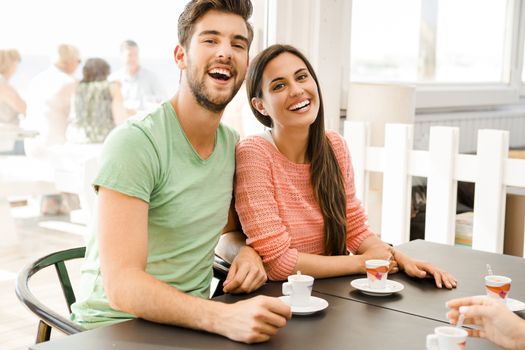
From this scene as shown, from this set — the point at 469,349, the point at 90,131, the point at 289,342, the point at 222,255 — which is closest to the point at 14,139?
the point at 90,131

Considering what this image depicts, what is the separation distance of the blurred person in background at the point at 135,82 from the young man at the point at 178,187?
776mm

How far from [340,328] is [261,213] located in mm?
554

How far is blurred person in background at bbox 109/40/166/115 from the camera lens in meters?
2.58

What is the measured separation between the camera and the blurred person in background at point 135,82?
258 centimetres

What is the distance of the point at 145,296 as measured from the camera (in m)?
1.48

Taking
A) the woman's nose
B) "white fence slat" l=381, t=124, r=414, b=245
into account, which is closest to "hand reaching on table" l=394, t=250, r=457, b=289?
the woman's nose

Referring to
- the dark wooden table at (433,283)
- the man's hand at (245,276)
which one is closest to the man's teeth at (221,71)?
the man's hand at (245,276)

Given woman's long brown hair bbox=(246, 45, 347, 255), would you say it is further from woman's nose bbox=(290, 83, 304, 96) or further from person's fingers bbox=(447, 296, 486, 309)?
person's fingers bbox=(447, 296, 486, 309)

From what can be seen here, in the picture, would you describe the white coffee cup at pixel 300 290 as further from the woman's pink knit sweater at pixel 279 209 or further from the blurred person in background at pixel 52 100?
the blurred person in background at pixel 52 100

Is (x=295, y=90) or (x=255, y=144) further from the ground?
(x=295, y=90)

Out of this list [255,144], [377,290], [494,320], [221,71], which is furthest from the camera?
[255,144]

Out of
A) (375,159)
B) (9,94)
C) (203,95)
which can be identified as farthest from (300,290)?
(375,159)

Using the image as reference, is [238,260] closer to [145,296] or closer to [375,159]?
[145,296]

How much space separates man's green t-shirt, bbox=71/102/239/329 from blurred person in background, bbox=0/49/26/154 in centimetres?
69
